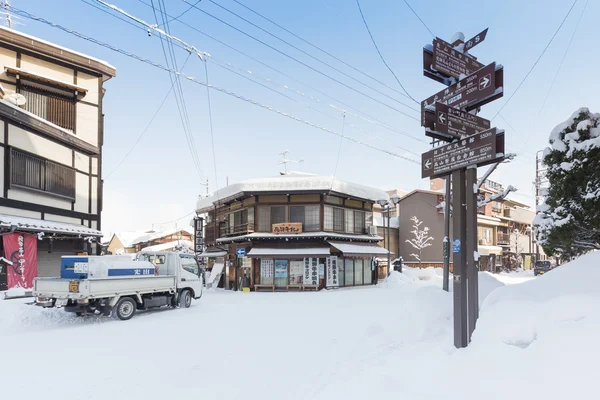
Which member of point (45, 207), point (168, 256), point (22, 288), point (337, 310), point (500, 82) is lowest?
point (337, 310)

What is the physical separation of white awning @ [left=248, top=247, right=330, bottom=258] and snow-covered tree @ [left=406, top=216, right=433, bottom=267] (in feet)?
63.9

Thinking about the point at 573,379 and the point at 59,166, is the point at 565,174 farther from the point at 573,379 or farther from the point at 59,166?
the point at 59,166

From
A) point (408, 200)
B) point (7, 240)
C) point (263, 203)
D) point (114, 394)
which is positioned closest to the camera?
point (114, 394)

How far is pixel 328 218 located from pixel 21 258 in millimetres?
17192

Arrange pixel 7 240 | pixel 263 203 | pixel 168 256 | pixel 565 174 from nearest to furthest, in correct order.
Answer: pixel 565 174 < pixel 7 240 < pixel 168 256 < pixel 263 203

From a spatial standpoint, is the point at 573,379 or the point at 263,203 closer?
the point at 573,379

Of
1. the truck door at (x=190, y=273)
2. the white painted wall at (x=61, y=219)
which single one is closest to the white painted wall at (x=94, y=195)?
the white painted wall at (x=61, y=219)

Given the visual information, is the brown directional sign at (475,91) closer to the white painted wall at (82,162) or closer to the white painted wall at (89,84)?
the white painted wall at (82,162)

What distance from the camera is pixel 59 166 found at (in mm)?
17406

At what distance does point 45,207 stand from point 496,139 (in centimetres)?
1819

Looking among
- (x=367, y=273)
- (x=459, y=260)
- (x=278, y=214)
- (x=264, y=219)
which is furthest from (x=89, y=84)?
(x=367, y=273)

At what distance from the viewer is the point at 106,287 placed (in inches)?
474

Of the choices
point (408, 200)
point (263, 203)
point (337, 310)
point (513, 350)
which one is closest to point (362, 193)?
point (263, 203)

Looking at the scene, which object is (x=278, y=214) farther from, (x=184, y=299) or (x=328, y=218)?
(x=184, y=299)
